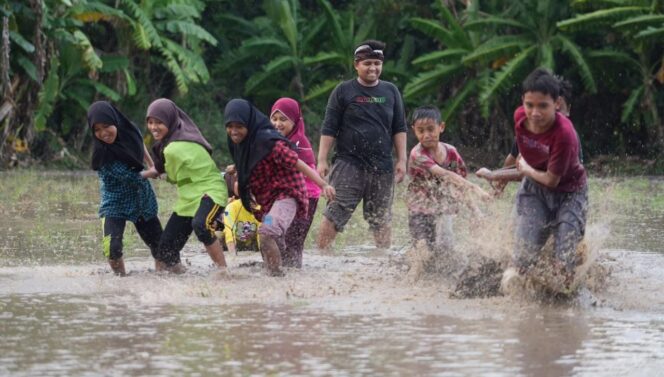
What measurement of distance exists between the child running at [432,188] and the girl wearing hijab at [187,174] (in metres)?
1.36

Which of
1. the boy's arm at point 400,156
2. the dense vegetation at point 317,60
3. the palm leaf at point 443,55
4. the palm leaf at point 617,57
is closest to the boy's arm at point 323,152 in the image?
the boy's arm at point 400,156

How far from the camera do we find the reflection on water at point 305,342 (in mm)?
6055

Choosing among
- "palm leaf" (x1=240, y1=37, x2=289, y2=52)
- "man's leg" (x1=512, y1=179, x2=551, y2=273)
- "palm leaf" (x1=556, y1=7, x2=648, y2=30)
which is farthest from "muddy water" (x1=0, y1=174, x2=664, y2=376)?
"palm leaf" (x1=240, y1=37, x2=289, y2=52)

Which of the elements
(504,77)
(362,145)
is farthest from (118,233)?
(504,77)

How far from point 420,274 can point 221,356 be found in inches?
114

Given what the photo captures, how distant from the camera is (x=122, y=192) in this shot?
9242mm

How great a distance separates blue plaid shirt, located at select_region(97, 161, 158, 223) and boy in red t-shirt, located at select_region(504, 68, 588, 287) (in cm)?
278

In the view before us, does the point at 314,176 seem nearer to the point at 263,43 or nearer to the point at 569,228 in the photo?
the point at 569,228

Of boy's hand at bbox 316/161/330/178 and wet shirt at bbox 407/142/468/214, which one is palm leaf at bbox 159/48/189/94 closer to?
boy's hand at bbox 316/161/330/178

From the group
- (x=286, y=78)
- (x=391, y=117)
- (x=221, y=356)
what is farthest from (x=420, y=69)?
(x=221, y=356)

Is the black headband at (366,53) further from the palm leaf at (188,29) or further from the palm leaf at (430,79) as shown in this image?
the palm leaf at (188,29)

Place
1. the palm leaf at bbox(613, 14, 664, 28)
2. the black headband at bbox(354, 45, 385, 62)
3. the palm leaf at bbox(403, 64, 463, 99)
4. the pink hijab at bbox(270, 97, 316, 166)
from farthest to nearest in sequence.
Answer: the palm leaf at bbox(403, 64, 463, 99), the palm leaf at bbox(613, 14, 664, 28), the black headband at bbox(354, 45, 385, 62), the pink hijab at bbox(270, 97, 316, 166)

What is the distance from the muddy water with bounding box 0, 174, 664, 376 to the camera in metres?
6.14

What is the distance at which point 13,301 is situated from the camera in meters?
8.10
